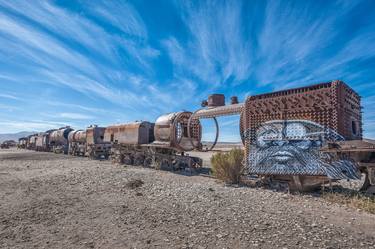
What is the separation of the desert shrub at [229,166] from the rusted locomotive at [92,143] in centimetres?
1778

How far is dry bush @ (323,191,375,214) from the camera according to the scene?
6955 mm

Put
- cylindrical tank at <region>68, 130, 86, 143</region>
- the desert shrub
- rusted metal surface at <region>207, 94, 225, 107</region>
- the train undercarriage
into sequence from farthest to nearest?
cylindrical tank at <region>68, 130, 86, 143</region>, the train undercarriage, rusted metal surface at <region>207, 94, 225, 107</region>, the desert shrub

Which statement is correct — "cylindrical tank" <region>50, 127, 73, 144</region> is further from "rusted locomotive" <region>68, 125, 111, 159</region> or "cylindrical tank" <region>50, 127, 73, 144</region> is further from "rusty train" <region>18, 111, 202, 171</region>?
"rusty train" <region>18, 111, 202, 171</region>

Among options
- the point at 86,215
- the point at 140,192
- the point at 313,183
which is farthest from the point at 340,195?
the point at 86,215

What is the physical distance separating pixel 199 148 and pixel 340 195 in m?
10.7

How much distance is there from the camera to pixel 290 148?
9773 mm

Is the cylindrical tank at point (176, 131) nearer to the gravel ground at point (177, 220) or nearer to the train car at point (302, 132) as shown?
the train car at point (302, 132)

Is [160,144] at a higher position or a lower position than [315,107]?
lower

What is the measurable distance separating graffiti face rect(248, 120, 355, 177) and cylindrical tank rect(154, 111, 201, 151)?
22.9 ft

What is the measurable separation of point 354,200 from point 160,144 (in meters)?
12.5

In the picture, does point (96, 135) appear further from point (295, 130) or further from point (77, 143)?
point (295, 130)

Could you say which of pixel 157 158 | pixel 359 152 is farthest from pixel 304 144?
pixel 157 158

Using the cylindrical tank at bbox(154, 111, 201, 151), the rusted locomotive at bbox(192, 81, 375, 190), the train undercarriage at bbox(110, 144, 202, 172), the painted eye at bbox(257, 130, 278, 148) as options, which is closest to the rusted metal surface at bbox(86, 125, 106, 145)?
the train undercarriage at bbox(110, 144, 202, 172)

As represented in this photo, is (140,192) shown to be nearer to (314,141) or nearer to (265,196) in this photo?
(265,196)
